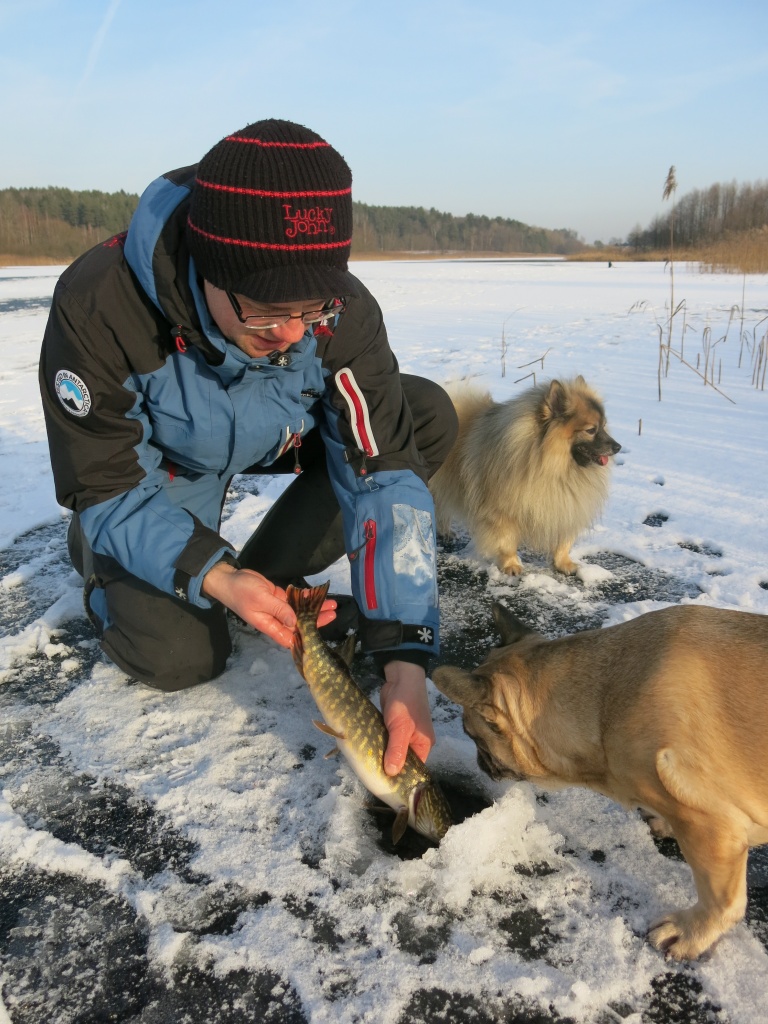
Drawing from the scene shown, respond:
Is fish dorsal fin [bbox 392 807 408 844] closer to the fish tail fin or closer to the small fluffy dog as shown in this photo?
the fish tail fin

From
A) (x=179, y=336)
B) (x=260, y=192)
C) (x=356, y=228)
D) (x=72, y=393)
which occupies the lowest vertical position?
(x=72, y=393)

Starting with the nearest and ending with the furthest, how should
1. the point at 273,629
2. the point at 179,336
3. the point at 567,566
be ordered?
the point at 273,629, the point at 179,336, the point at 567,566

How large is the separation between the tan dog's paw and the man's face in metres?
1.89

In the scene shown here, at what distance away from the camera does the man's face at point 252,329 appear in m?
2.15

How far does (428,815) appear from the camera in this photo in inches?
79.3

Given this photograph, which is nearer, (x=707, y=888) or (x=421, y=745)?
(x=707, y=888)

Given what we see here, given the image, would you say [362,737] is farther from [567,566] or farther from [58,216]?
[58,216]

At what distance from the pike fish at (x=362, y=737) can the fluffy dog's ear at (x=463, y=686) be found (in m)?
0.21

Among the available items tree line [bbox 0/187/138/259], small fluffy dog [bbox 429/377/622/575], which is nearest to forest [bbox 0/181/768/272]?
tree line [bbox 0/187/138/259]

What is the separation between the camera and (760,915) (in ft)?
6.10

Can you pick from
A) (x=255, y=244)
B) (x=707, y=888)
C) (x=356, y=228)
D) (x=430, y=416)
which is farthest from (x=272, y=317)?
(x=356, y=228)

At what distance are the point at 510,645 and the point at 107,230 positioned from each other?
70.7 m

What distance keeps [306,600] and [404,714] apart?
1.52 ft

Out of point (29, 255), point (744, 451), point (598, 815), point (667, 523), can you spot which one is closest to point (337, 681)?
point (598, 815)
